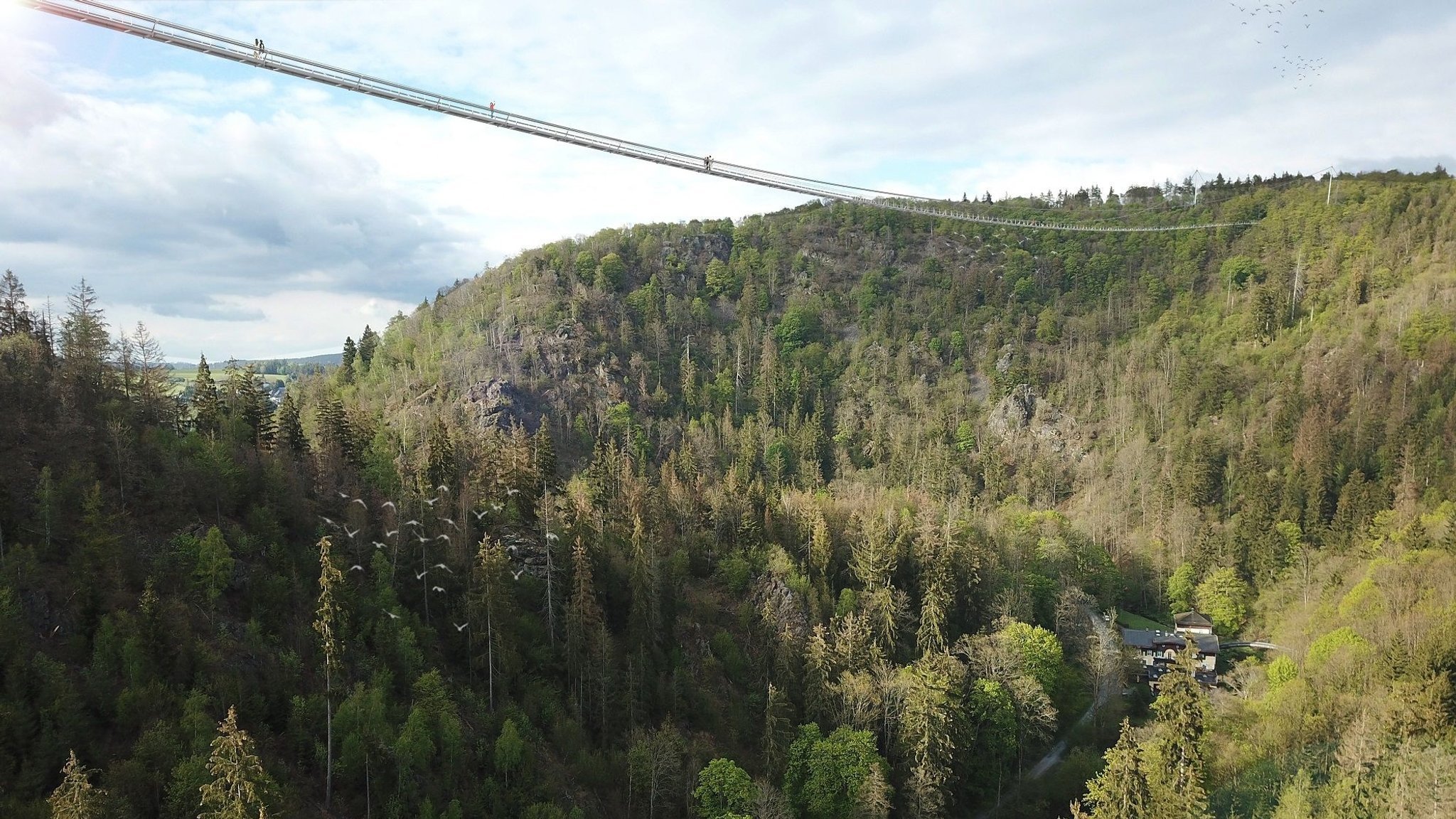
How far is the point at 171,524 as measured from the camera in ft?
124

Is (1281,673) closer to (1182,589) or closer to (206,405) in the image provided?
(1182,589)

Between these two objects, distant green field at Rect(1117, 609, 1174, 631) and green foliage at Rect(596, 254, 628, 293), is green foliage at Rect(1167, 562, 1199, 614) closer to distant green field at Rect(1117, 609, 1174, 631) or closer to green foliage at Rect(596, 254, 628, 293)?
distant green field at Rect(1117, 609, 1174, 631)

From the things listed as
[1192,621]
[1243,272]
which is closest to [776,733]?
[1192,621]

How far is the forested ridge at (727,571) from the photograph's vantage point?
32.9 m

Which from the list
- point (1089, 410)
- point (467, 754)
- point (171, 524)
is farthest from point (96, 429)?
point (1089, 410)

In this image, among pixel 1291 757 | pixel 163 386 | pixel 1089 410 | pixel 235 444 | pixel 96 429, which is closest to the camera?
pixel 96 429

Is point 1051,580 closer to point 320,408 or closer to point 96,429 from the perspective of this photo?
point 320,408

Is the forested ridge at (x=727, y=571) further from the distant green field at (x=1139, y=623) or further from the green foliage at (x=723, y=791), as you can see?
the distant green field at (x=1139, y=623)

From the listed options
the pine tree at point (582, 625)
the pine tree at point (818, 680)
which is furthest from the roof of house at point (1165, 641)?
the pine tree at point (582, 625)

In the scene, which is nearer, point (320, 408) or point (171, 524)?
point (171, 524)

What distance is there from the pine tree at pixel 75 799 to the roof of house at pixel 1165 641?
219 ft

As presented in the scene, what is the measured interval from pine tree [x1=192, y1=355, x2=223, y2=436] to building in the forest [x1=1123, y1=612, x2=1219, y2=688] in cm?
6677

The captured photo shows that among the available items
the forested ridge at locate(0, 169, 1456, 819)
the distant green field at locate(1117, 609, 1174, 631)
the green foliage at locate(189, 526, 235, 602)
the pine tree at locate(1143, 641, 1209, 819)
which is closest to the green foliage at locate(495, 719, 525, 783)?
the forested ridge at locate(0, 169, 1456, 819)

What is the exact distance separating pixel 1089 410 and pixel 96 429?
104077 millimetres
